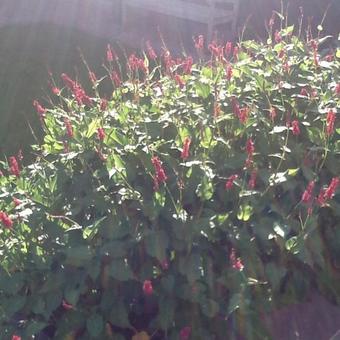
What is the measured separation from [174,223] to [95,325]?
427mm

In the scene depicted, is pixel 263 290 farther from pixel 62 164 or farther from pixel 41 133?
pixel 41 133

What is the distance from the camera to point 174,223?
283 cm

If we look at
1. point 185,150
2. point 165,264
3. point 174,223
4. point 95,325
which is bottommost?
point 95,325

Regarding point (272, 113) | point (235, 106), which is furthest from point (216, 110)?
point (272, 113)

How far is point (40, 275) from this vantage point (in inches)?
116

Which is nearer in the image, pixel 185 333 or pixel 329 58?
pixel 185 333

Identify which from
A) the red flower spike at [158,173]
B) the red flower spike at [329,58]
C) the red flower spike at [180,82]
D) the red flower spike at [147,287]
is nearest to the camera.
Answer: the red flower spike at [147,287]

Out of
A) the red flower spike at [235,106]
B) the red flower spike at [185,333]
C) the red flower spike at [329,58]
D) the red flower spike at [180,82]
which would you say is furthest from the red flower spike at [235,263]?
the red flower spike at [329,58]

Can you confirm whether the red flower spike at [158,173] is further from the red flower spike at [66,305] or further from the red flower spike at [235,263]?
the red flower spike at [66,305]

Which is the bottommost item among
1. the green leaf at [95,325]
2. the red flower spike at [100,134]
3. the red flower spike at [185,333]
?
the green leaf at [95,325]

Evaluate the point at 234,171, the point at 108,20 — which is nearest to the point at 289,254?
the point at 234,171

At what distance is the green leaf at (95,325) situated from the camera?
2762mm

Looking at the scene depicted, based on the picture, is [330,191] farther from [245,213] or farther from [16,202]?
[16,202]

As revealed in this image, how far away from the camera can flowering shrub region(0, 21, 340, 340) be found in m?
2.80
